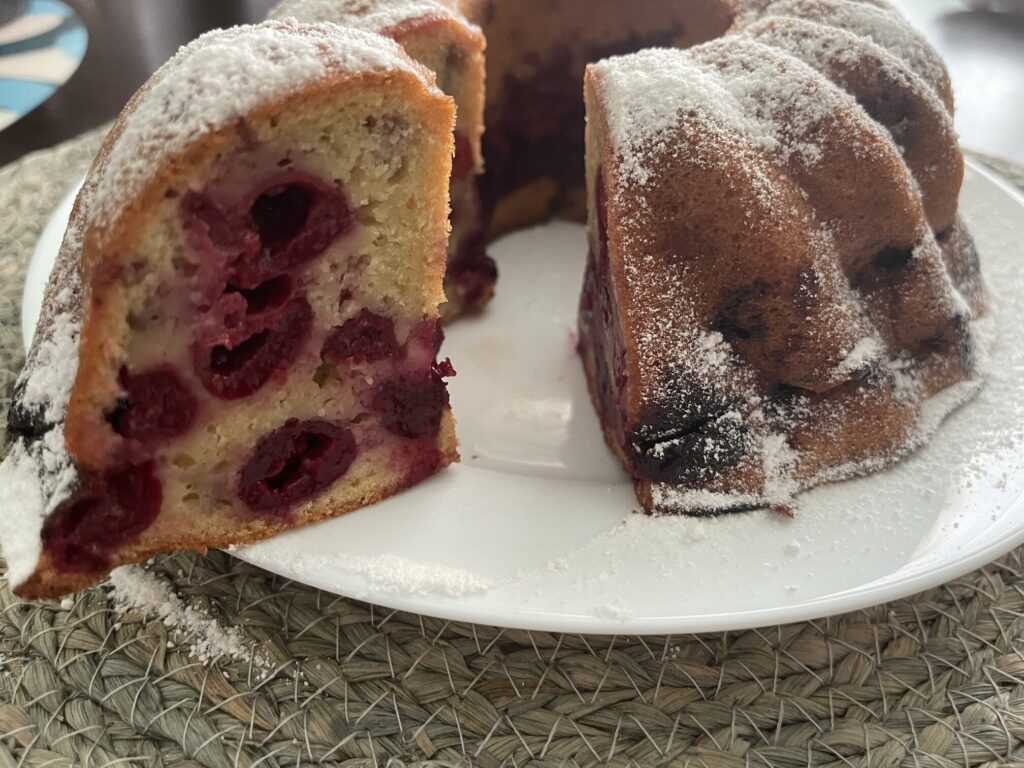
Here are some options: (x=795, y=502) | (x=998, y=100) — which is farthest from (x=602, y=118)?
(x=998, y=100)

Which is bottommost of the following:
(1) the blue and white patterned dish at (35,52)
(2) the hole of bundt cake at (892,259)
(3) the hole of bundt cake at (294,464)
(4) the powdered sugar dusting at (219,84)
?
(3) the hole of bundt cake at (294,464)

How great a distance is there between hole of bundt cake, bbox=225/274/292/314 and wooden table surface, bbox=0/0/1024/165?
1533mm

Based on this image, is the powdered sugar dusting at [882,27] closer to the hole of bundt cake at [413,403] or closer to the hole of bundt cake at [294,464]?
the hole of bundt cake at [413,403]

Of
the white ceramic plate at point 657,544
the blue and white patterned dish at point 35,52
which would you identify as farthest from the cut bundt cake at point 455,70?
the blue and white patterned dish at point 35,52

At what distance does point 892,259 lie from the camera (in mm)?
1278

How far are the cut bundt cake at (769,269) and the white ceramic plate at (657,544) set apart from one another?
0.05m

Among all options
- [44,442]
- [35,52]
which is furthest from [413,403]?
[35,52]

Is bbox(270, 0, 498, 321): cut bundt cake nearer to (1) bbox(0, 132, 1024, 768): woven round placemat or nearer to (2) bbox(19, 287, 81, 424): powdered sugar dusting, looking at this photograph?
(2) bbox(19, 287, 81, 424): powdered sugar dusting

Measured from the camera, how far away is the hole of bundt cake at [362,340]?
110 cm

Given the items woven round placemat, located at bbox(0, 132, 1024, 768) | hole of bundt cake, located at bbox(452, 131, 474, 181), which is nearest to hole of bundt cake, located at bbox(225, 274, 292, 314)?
woven round placemat, located at bbox(0, 132, 1024, 768)

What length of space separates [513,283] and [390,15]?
623 millimetres

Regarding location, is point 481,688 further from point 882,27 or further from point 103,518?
point 882,27

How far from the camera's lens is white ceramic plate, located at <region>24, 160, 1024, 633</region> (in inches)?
38.4

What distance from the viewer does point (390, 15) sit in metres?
1.34
